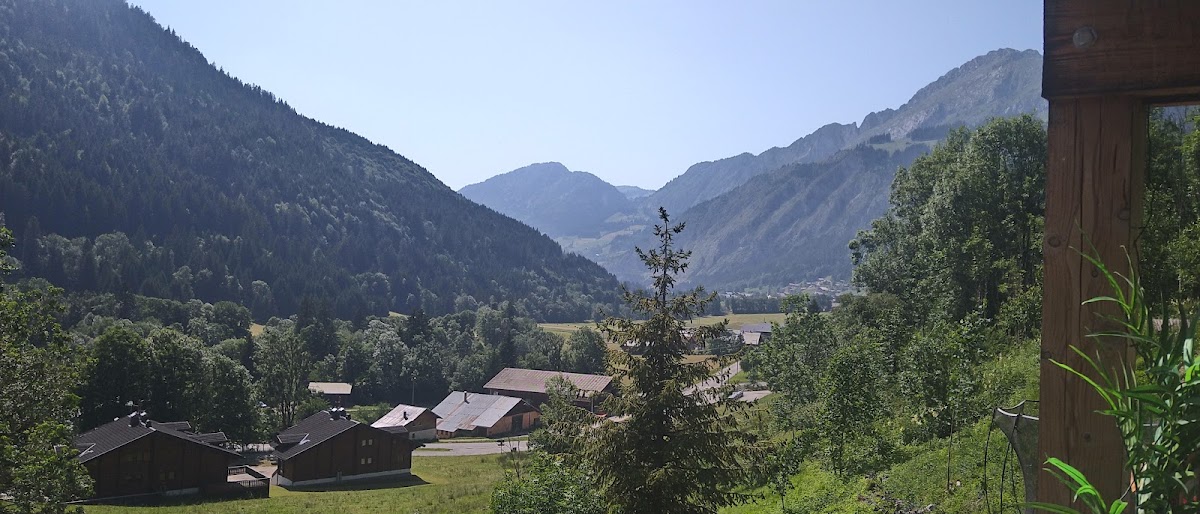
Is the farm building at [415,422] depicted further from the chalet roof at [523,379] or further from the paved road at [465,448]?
the chalet roof at [523,379]

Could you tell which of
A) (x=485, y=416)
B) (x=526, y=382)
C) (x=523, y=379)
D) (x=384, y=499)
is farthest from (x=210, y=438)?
(x=523, y=379)

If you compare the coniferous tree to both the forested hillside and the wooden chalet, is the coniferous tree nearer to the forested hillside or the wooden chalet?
the forested hillside

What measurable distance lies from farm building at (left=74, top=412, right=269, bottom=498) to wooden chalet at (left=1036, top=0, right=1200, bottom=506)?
52.8 meters

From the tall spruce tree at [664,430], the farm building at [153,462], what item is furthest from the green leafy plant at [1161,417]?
the farm building at [153,462]

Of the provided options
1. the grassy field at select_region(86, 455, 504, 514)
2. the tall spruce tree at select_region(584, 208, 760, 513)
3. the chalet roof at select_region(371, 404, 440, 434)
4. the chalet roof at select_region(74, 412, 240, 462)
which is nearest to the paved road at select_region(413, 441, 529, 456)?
the chalet roof at select_region(371, 404, 440, 434)

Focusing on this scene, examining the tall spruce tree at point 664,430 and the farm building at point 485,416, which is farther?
the farm building at point 485,416

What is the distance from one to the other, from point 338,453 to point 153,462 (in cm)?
1254

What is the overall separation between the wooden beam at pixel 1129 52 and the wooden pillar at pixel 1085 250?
0.05 metres

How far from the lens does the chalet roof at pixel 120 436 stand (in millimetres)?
45500

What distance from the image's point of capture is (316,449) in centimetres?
5503

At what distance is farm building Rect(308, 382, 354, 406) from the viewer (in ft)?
299

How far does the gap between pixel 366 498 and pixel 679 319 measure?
33824 millimetres

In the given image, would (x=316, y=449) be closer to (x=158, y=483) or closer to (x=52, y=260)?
(x=158, y=483)

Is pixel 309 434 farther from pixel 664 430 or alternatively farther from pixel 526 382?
pixel 664 430
